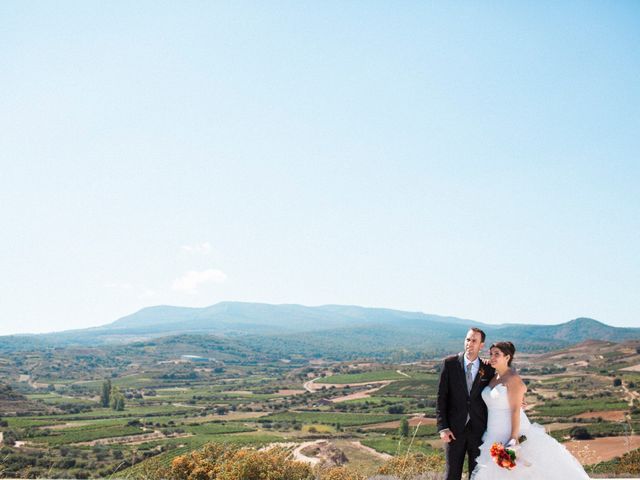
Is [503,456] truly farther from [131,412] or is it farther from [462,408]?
[131,412]

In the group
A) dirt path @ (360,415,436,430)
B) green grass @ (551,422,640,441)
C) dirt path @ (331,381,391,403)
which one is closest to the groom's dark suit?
green grass @ (551,422,640,441)

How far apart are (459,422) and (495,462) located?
421 millimetres

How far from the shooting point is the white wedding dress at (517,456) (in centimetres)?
482

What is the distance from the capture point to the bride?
4812 millimetres

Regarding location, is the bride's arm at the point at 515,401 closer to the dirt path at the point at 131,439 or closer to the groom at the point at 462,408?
the groom at the point at 462,408

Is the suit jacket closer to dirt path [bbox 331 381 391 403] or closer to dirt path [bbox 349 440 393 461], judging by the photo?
dirt path [bbox 349 440 393 461]

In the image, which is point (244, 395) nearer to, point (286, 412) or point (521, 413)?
point (286, 412)

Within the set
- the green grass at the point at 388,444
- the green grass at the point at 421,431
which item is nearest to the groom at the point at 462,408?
the green grass at the point at 388,444

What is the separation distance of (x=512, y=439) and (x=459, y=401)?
0.52 metres

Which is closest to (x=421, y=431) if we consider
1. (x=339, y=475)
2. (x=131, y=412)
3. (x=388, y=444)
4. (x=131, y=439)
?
(x=388, y=444)

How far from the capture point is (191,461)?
6.34 m

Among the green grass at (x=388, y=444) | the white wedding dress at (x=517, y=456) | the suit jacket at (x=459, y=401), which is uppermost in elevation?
the suit jacket at (x=459, y=401)

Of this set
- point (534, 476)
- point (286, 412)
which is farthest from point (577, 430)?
point (534, 476)

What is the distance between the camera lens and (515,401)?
481cm
